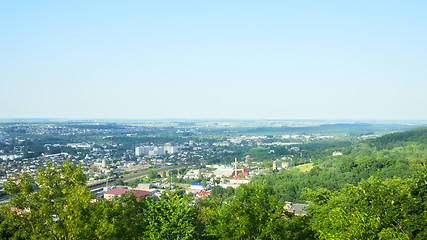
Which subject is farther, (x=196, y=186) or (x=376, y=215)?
(x=196, y=186)

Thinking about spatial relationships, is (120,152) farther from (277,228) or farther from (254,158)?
(277,228)

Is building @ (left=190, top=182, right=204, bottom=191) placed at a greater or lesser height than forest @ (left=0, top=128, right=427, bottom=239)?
lesser

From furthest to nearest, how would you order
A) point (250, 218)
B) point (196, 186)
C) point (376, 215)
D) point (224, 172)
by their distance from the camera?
point (224, 172) → point (196, 186) → point (376, 215) → point (250, 218)

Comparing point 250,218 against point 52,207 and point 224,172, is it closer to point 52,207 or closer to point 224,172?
point 52,207

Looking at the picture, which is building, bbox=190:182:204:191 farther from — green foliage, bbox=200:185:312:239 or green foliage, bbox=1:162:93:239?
green foliage, bbox=1:162:93:239

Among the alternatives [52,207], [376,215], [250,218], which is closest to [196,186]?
[250,218]

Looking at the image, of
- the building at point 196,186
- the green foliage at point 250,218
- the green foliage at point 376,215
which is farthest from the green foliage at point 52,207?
the building at point 196,186

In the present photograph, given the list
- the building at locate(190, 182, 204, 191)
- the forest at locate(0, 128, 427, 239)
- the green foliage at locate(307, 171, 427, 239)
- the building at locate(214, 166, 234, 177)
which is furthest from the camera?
the building at locate(214, 166, 234, 177)

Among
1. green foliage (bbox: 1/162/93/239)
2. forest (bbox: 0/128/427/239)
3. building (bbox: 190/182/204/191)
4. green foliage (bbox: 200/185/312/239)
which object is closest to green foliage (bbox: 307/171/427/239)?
forest (bbox: 0/128/427/239)

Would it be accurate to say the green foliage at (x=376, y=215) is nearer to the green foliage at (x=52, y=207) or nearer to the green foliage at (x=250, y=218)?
the green foliage at (x=250, y=218)

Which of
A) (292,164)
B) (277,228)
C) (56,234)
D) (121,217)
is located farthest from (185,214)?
(292,164)

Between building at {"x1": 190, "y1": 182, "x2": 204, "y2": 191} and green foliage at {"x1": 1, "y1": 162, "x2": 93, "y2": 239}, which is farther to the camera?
building at {"x1": 190, "y1": 182, "x2": 204, "y2": 191}
